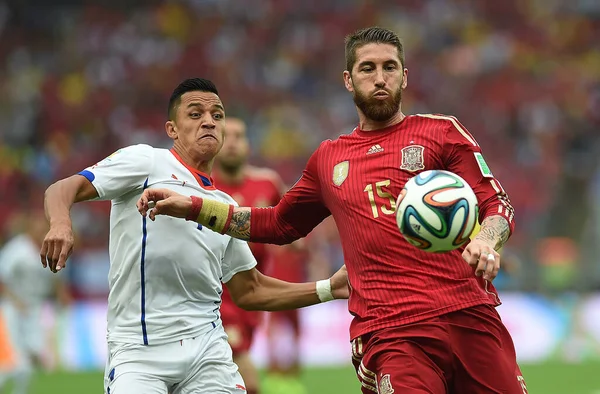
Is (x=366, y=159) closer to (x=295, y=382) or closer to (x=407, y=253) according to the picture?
(x=407, y=253)

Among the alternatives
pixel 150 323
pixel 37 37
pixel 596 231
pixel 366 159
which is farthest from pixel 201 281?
pixel 37 37

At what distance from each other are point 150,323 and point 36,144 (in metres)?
16.8

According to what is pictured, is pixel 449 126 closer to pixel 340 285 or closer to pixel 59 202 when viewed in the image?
pixel 340 285

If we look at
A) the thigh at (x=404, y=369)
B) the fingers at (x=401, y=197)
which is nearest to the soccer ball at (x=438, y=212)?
the fingers at (x=401, y=197)

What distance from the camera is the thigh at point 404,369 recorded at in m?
4.90

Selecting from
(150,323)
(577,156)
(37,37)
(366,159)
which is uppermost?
(37,37)

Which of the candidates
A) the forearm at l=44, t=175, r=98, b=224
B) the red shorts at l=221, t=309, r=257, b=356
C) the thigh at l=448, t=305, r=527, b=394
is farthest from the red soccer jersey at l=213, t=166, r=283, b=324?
the thigh at l=448, t=305, r=527, b=394

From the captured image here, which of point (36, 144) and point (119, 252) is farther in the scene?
point (36, 144)

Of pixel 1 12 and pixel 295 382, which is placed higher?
pixel 1 12

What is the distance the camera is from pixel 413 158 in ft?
17.2

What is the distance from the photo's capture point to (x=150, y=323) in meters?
5.56

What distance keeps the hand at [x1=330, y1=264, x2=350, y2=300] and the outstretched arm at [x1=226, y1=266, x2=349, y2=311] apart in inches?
2.6

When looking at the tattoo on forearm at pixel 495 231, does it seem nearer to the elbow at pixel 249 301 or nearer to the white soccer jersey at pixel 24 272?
the elbow at pixel 249 301

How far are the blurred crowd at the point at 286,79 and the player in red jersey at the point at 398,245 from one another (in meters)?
12.5
